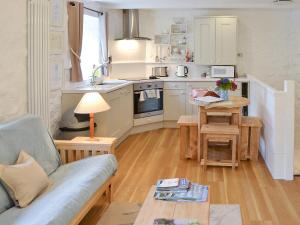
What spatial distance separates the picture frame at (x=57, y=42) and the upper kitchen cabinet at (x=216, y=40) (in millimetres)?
3062

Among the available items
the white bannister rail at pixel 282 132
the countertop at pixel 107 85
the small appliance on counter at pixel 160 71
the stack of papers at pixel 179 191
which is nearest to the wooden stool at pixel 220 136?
the white bannister rail at pixel 282 132

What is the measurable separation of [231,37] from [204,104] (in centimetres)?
275

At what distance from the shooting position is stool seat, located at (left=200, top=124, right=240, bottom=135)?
4746mm

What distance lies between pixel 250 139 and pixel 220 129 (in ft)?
2.01

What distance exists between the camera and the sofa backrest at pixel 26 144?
9.69 feet

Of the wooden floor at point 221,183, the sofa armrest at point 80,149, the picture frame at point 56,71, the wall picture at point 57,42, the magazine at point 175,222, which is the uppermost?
the wall picture at point 57,42

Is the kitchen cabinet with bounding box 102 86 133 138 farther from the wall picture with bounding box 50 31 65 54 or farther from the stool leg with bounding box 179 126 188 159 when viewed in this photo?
the stool leg with bounding box 179 126 188 159

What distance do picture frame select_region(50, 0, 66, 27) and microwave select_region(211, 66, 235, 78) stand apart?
332 centimetres

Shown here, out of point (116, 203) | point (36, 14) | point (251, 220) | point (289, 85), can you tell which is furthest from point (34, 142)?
point (289, 85)

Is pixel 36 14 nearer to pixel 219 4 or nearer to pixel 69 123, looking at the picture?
pixel 69 123

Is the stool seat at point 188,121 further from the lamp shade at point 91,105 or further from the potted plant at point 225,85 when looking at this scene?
the lamp shade at point 91,105

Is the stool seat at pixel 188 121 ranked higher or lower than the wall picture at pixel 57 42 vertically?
lower

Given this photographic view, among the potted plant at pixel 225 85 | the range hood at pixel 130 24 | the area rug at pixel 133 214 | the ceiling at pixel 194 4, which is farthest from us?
the range hood at pixel 130 24

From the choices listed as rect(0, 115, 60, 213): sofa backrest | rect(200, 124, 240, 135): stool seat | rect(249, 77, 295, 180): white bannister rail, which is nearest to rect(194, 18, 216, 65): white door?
rect(200, 124, 240, 135): stool seat
